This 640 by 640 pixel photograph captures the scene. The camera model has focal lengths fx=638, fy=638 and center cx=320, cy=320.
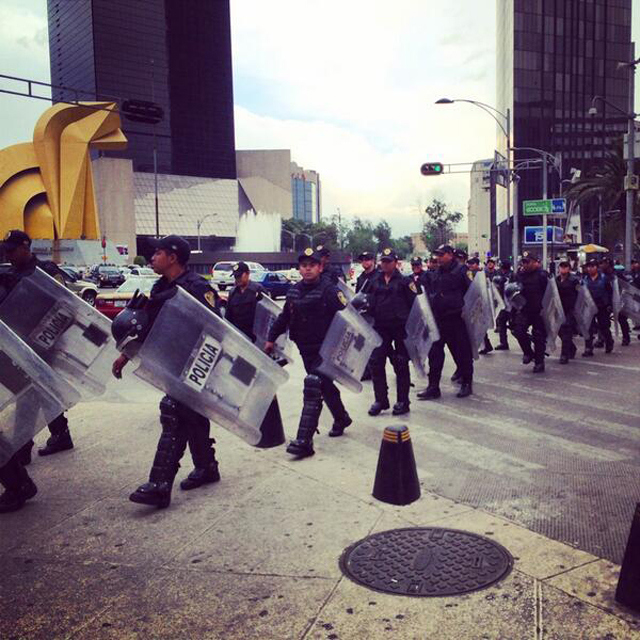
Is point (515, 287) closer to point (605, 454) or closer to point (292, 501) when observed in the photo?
point (605, 454)

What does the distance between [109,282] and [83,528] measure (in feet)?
135

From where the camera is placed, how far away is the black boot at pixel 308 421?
550 cm

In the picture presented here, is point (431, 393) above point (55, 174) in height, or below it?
below

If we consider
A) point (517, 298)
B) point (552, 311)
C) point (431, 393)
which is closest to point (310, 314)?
point (431, 393)

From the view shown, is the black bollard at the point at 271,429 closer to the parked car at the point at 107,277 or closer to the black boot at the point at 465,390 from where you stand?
the black boot at the point at 465,390

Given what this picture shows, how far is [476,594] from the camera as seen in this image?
3156mm

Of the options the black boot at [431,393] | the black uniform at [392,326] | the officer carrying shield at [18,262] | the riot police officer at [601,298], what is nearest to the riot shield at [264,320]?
the black uniform at [392,326]

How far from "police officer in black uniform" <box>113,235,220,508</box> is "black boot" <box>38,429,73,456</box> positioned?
1.75 m

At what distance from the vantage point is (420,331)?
808cm

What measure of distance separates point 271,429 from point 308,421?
397 mm

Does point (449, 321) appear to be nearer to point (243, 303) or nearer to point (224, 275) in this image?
point (243, 303)

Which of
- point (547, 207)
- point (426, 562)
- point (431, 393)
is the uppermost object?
point (547, 207)

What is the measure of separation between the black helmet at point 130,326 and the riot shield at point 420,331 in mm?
4255

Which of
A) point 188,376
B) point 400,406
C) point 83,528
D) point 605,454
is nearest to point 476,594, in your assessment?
point 188,376
